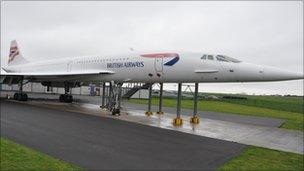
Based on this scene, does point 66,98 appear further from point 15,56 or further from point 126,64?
point 126,64

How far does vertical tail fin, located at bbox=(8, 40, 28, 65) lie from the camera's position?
34.0 m

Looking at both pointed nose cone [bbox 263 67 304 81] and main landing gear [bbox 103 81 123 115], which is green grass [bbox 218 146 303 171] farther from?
main landing gear [bbox 103 81 123 115]

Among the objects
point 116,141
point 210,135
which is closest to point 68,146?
point 116,141

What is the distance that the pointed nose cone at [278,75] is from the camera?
1313 centimetres

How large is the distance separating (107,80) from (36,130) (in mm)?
8619

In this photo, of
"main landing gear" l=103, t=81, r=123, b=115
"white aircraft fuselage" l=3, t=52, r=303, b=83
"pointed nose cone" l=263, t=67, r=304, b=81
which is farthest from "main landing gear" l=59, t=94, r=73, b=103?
"pointed nose cone" l=263, t=67, r=304, b=81

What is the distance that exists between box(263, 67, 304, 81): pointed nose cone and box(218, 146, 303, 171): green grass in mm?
3918

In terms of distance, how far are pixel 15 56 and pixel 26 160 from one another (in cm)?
2917

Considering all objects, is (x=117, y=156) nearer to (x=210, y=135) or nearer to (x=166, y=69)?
(x=210, y=135)

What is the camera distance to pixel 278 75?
1344 cm

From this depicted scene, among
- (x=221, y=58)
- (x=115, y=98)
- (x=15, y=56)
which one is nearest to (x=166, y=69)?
(x=221, y=58)

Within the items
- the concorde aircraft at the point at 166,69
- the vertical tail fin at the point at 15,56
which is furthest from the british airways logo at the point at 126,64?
the vertical tail fin at the point at 15,56

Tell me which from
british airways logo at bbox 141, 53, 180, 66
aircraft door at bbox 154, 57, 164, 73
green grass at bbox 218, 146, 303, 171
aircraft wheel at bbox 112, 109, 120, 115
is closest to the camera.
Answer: green grass at bbox 218, 146, 303, 171

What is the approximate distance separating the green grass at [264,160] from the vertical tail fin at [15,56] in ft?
93.3
